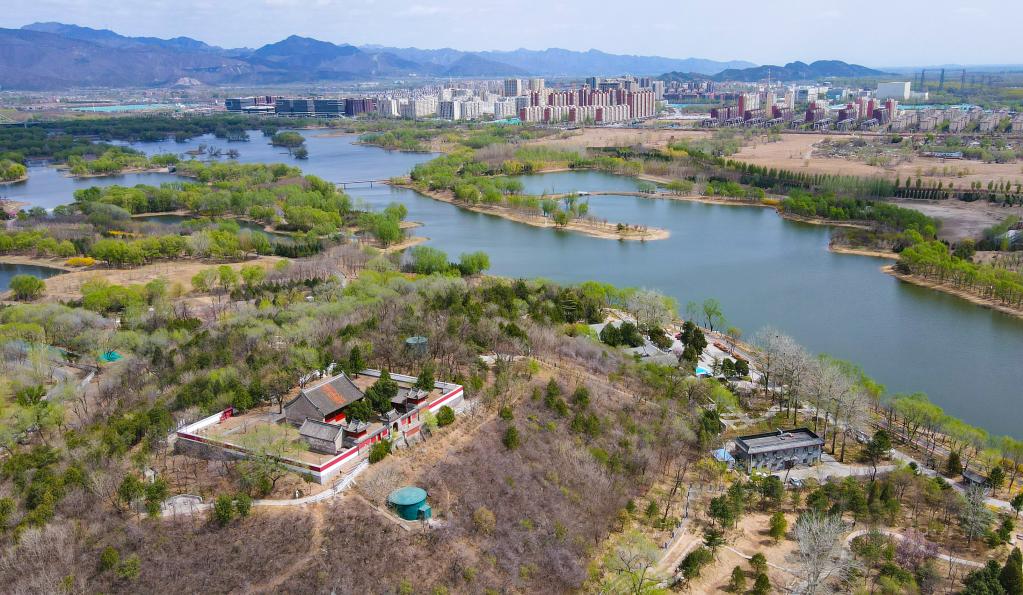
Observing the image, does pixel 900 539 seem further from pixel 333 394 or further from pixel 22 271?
pixel 22 271

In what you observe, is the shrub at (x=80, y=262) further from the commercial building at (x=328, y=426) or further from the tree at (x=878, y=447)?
the tree at (x=878, y=447)

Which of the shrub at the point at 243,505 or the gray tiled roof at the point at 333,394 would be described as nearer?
the shrub at the point at 243,505

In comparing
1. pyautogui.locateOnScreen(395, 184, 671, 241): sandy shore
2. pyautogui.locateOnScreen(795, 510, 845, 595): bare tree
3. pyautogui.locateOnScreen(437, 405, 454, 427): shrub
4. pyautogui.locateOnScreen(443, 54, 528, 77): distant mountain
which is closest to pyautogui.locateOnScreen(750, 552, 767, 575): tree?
pyautogui.locateOnScreen(795, 510, 845, 595): bare tree

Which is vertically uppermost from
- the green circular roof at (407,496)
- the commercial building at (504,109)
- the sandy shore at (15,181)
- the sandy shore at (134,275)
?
the commercial building at (504,109)

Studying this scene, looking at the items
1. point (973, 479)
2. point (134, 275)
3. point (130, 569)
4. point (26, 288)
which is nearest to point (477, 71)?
point (134, 275)

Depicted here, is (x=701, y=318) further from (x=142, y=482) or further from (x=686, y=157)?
(x=686, y=157)

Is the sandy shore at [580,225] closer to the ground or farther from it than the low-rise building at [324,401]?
closer to the ground

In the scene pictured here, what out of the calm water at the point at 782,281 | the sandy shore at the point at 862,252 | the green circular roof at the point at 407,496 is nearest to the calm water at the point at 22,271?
the calm water at the point at 782,281

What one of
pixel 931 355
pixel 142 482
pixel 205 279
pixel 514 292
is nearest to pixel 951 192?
pixel 931 355
